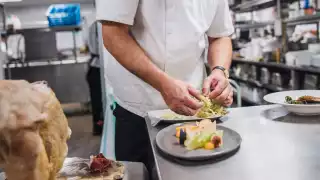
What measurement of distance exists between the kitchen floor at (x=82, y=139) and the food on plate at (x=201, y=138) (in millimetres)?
3169

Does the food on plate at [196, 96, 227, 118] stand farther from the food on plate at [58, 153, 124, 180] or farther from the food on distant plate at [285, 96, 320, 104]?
the food on plate at [58, 153, 124, 180]

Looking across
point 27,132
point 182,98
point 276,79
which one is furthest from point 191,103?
point 276,79

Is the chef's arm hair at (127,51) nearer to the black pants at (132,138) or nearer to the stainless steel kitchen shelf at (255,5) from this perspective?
the black pants at (132,138)

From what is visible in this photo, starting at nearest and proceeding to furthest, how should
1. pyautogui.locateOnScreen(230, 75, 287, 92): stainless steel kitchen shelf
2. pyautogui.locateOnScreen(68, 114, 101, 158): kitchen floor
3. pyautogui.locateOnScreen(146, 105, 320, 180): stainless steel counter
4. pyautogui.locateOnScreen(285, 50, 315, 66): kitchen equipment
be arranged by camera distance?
pyautogui.locateOnScreen(146, 105, 320, 180): stainless steel counter < pyautogui.locateOnScreen(285, 50, 315, 66): kitchen equipment < pyautogui.locateOnScreen(68, 114, 101, 158): kitchen floor < pyautogui.locateOnScreen(230, 75, 287, 92): stainless steel kitchen shelf

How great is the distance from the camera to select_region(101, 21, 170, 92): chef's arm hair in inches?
48.1

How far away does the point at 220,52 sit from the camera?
1.53 meters

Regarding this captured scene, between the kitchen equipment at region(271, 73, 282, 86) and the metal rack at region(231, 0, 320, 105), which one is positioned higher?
the metal rack at region(231, 0, 320, 105)

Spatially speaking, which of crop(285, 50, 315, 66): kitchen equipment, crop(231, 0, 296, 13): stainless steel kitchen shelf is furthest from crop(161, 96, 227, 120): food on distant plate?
crop(231, 0, 296, 13): stainless steel kitchen shelf

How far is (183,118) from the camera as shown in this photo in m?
1.21

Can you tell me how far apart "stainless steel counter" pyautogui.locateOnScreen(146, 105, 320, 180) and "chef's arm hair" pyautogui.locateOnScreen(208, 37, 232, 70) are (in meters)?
0.36

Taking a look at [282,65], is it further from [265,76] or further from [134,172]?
[134,172]

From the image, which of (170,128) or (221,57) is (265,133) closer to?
(170,128)

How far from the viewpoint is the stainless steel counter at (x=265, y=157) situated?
2.48ft

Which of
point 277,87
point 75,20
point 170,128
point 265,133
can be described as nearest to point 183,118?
point 170,128
